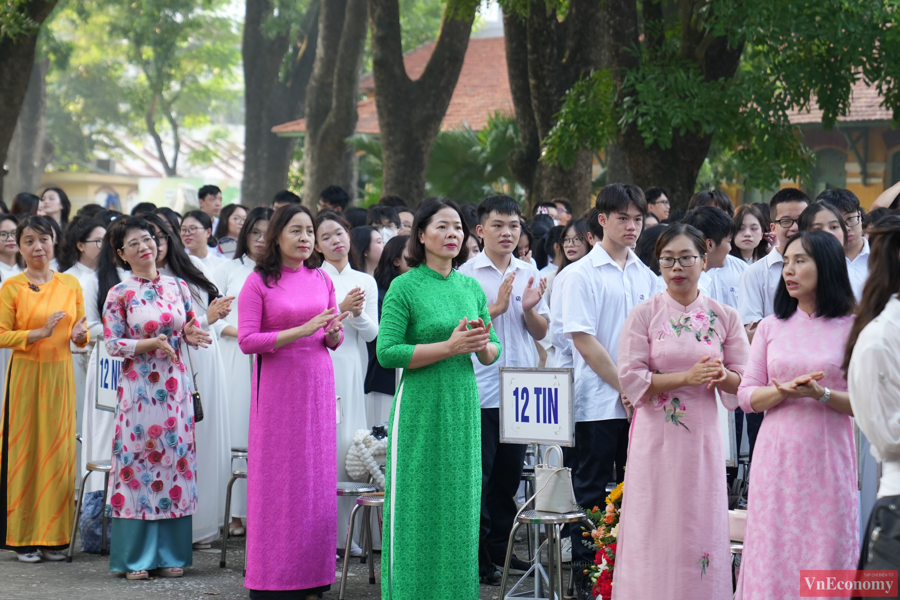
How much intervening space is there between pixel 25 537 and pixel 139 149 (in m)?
56.6

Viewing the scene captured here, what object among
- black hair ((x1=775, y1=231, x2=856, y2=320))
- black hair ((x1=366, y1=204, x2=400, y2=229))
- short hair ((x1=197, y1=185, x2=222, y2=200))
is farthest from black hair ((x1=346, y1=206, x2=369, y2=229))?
black hair ((x1=775, y1=231, x2=856, y2=320))

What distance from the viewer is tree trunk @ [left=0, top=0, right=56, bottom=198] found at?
12.0 m

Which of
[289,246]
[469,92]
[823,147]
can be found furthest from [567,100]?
[469,92]

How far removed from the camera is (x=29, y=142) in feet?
107

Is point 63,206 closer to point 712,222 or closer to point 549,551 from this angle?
point 712,222

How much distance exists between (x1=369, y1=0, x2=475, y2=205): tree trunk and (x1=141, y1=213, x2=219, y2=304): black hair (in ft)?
25.6

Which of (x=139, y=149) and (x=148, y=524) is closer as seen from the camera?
(x=148, y=524)

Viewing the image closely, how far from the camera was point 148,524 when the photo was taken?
642 cm

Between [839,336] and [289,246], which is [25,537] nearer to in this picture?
[289,246]

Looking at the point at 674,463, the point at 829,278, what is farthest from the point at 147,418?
the point at 829,278

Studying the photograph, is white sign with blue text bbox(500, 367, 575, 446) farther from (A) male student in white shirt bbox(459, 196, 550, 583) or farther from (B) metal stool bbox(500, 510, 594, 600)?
(A) male student in white shirt bbox(459, 196, 550, 583)

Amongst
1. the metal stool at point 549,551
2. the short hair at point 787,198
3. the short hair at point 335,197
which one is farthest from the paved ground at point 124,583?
the short hair at point 335,197

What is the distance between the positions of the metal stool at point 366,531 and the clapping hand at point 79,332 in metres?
2.06

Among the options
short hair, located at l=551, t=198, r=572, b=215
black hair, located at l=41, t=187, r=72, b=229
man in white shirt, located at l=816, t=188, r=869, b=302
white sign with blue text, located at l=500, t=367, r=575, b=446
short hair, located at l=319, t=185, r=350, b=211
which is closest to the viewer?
white sign with blue text, located at l=500, t=367, r=575, b=446
